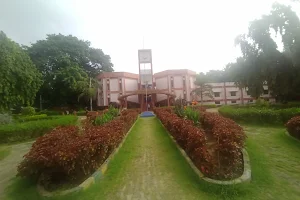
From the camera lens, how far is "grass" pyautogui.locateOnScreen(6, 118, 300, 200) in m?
3.97

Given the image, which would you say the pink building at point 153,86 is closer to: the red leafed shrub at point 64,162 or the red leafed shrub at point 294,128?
the red leafed shrub at point 294,128

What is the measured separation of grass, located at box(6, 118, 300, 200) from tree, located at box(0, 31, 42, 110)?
1612cm

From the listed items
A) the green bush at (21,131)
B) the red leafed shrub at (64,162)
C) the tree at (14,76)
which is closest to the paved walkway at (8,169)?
the red leafed shrub at (64,162)

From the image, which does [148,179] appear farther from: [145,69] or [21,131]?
[145,69]

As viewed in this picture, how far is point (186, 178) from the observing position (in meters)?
4.72

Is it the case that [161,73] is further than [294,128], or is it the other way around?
[161,73]

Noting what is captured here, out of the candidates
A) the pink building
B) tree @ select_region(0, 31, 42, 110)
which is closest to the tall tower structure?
the pink building

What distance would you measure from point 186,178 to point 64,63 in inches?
1283

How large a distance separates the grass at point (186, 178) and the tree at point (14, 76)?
16.1 metres

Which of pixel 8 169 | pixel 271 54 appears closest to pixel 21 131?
pixel 8 169

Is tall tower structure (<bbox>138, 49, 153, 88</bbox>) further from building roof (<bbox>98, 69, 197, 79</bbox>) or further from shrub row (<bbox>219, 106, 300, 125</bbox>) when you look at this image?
shrub row (<bbox>219, 106, 300, 125</bbox>)

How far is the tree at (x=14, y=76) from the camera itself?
1848 centimetres

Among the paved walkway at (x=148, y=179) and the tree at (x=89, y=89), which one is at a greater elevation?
the tree at (x=89, y=89)

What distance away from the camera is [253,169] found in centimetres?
501
